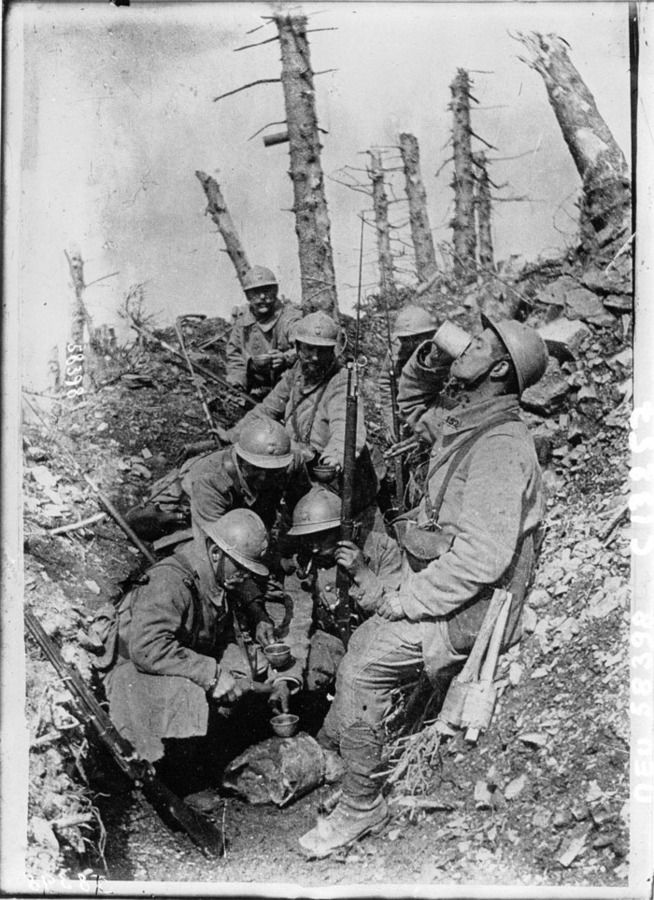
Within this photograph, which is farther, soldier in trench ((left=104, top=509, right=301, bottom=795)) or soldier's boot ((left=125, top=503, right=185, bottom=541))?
soldier's boot ((left=125, top=503, right=185, bottom=541))

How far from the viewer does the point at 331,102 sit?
5949 millimetres

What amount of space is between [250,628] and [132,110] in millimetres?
3638

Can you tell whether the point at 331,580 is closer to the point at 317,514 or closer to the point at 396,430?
the point at 317,514

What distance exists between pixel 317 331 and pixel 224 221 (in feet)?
3.61

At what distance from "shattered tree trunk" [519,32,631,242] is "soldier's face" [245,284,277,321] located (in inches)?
104

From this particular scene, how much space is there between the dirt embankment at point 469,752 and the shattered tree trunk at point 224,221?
1.72 m

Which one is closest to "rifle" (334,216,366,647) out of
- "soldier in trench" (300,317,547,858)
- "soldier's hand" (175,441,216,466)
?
"soldier in trench" (300,317,547,858)

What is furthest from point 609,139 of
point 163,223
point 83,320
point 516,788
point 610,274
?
point 516,788

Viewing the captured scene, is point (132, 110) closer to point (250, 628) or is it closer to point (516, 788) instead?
point (250, 628)

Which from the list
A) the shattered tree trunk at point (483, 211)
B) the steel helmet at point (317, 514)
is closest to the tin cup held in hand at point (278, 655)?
the steel helmet at point (317, 514)

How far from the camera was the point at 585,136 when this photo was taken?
5.72 meters

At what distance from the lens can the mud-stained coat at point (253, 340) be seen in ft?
24.0

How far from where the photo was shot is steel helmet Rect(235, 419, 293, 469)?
18.6 ft

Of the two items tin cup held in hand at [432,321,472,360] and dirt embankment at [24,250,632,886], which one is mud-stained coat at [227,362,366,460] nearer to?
tin cup held in hand at [432,321,472,360]
